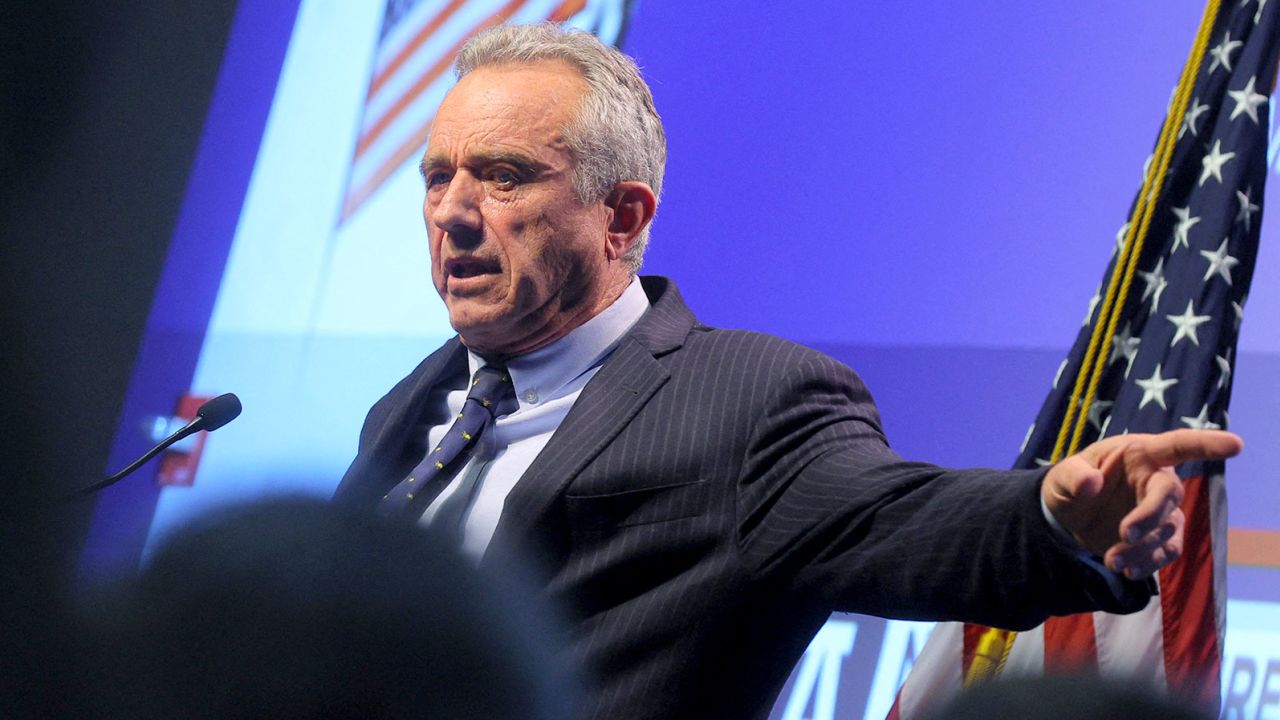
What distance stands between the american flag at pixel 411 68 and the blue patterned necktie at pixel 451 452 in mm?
1722

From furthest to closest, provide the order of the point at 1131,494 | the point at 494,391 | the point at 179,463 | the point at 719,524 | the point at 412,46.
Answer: the point at 412,46, the point at 179,463, the point at 494,391, the point at 719,524, the point at 1131,494

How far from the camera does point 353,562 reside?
1.47ft


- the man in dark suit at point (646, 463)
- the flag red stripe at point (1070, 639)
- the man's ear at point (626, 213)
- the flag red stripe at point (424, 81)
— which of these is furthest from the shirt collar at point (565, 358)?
the flag red stripe at point (424, 81)

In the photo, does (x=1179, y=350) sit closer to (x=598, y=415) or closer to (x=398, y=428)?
(x=598, y=415)

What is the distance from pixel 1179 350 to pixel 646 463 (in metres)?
1.02

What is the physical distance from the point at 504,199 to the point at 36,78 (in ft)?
6.95

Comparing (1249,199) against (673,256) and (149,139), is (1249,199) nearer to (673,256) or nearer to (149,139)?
(673,256)

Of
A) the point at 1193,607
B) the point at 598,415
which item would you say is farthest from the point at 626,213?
the point at 1193,607

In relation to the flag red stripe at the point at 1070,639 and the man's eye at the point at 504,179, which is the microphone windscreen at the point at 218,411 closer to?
the man's eye at the point at 504,179

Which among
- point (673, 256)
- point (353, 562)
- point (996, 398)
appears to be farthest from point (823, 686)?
point (353, 562)

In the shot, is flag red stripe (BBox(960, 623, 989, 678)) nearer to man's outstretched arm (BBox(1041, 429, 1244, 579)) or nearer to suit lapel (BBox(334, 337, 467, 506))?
suit lapel (BBox(334, 337, 467, 506))

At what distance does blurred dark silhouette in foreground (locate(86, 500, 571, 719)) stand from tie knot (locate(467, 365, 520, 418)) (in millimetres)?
1377

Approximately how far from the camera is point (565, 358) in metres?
1.89

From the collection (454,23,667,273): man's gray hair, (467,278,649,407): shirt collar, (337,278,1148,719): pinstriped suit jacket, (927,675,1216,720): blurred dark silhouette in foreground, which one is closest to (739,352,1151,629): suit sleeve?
(337,278,1148,719): pinstriped suit jacket
